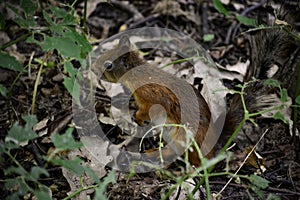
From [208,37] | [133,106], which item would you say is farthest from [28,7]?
[208,37]

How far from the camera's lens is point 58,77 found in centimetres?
455

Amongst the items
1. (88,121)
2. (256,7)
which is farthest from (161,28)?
(88,121)

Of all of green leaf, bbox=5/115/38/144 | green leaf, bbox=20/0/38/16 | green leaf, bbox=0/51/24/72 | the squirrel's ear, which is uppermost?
green leaf, bbox=20/0/38/16

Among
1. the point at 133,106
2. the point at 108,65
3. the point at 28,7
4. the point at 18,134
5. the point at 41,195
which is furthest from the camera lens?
the point at 133,106

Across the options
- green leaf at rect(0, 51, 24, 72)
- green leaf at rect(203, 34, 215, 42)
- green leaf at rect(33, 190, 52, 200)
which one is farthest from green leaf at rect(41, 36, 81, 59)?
green leaf at rect(203, 34, 215, 42)

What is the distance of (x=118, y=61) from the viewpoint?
4344 mm

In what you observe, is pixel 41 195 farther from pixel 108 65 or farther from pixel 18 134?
pixel 108 65

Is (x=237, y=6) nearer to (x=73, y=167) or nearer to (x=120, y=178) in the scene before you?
(x=120, y=178)

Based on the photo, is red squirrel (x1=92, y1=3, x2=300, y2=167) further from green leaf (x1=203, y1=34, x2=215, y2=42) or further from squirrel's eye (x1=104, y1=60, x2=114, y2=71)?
green leaf (x1=203, y1=34, x2=215, y2=42)

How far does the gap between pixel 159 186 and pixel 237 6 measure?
10.6 ft

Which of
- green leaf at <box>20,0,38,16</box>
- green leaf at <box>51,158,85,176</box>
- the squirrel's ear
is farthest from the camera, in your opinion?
the squirrel's ear

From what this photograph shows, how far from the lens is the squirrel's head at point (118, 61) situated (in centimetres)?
430

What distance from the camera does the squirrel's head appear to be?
14.1 ft

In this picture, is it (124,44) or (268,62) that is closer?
(268,62)
